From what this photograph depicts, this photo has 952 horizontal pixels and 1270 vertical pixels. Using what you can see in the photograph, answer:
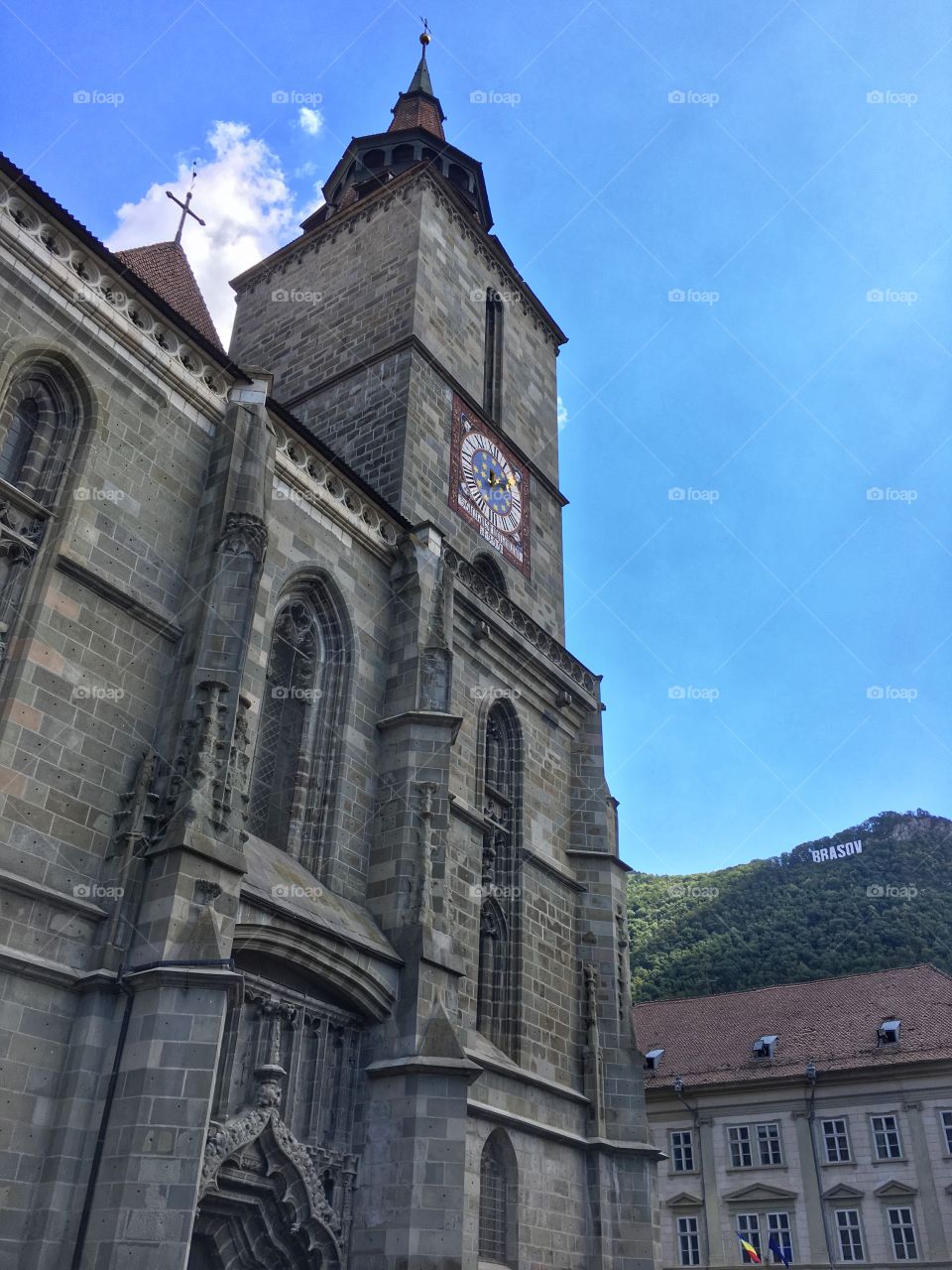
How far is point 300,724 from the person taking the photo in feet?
55.2

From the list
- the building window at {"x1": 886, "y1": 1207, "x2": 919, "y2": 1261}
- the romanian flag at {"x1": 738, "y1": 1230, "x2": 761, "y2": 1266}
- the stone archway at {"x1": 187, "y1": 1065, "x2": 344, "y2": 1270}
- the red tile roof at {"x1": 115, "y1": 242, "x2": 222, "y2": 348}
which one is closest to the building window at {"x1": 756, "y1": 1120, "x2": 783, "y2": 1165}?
the romanian flag at {"x1": 738, "y1": 1230, "x2": 761, "y2": 1266}

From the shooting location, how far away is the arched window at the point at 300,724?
631 inches

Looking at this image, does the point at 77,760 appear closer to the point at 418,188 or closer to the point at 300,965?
the point at 300,965

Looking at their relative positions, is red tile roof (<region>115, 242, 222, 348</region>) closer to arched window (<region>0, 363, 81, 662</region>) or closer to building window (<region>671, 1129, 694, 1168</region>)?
arched window (<region>0, 363, 81, 662</region>)

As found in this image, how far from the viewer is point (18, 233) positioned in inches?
544

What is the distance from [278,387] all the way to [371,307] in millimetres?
2806

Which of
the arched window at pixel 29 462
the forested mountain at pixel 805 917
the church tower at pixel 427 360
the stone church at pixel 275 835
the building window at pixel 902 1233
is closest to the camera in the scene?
the stone church at pixel 275 835

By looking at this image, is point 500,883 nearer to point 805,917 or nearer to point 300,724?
point 300,724

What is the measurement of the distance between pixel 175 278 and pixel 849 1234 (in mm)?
31292

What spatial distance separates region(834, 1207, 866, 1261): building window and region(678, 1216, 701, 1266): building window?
4454mm

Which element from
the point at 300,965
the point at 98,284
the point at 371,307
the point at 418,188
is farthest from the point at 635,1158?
the point at 418,188

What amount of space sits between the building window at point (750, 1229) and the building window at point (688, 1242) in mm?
1434

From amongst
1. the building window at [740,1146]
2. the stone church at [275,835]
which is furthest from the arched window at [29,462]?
the building window at [740,1146]

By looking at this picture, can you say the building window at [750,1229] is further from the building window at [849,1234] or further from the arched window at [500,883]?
the arched window at [500,883]
